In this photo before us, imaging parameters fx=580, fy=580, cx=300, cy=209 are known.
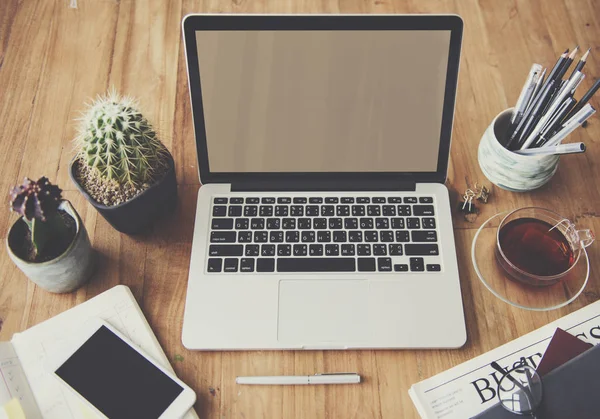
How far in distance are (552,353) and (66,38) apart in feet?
3.16

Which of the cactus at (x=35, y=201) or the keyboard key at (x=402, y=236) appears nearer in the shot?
the cactus at (x=35, y=201)

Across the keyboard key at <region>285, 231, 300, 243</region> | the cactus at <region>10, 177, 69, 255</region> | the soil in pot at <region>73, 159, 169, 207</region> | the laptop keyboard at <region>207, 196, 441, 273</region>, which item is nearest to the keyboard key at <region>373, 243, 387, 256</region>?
the laptop keyboard at <region>207, 196, 441, 273</region>

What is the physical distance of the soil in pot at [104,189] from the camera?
0.80m

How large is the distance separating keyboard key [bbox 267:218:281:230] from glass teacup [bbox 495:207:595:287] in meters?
0.31

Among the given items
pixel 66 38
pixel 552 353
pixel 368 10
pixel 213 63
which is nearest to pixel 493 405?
pixel 552 353

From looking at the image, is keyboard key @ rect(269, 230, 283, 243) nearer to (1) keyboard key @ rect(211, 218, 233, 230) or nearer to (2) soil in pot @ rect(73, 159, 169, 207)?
(1) keyboard key @ rect(211, 218, 233, 230)

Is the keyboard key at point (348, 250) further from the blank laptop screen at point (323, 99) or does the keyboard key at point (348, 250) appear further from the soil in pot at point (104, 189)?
the soil in pot at point (104, 189)

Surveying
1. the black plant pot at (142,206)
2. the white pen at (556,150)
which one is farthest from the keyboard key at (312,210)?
the white pen at (556,150)

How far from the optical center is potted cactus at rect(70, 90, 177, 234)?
2.45 ft

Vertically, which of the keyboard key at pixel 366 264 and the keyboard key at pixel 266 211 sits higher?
the keyboard key at pixel 266 211

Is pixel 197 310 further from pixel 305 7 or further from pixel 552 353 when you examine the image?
pixel 305 7

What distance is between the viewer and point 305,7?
1.11m

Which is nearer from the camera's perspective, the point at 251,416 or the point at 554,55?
the point at 251,416

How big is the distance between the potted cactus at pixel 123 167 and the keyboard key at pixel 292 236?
0.60ft
